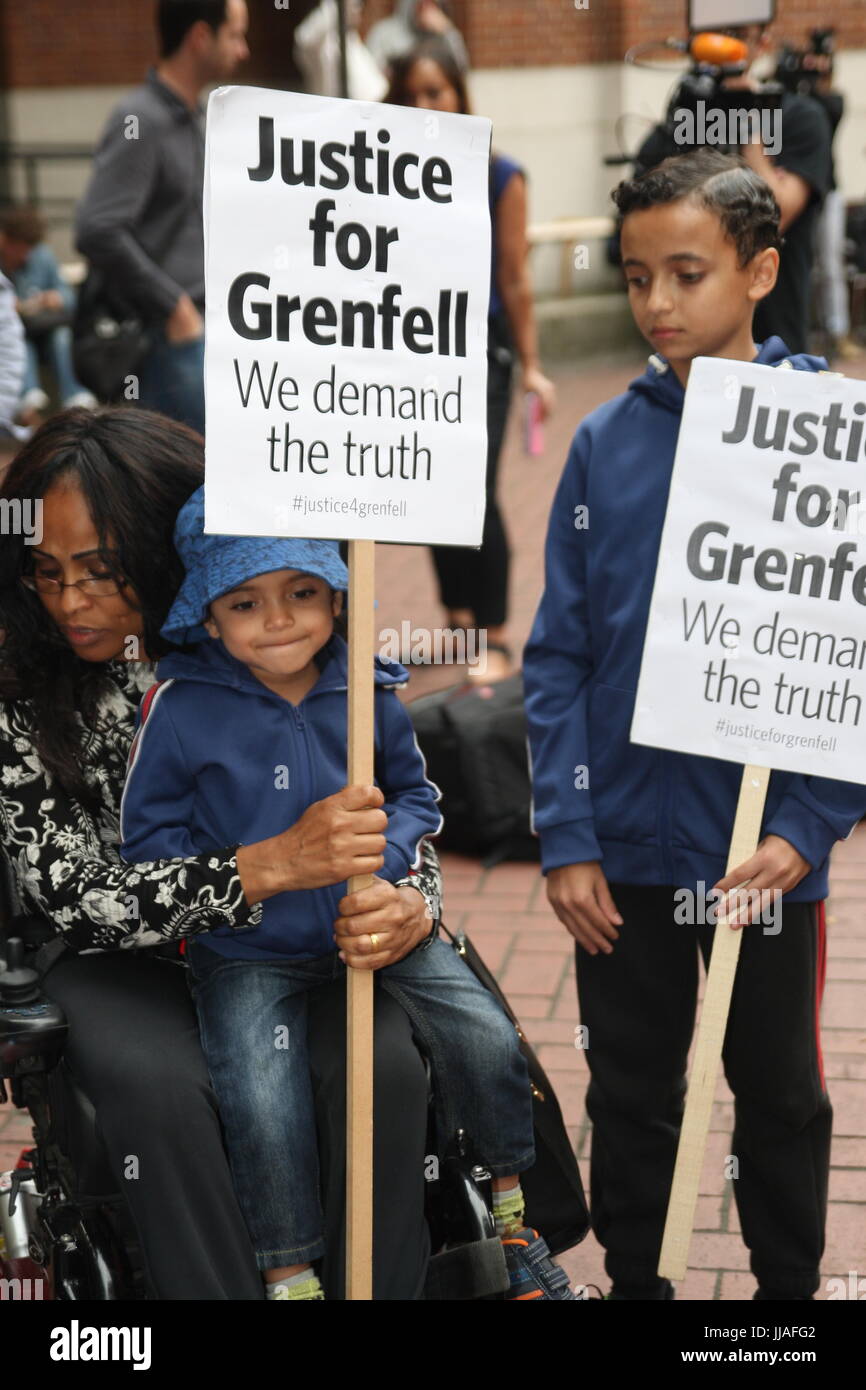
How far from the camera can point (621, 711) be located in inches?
104

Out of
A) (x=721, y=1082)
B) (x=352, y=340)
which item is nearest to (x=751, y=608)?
(x=352, y=340)

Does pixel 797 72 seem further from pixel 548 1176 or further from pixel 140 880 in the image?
pixel 140 880

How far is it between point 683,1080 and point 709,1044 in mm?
468

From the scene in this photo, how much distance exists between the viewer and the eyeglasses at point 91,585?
256 cm

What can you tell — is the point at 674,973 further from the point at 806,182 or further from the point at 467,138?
the point at 806,182

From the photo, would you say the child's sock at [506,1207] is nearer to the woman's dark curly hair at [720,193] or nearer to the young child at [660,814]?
the young child at [660,814]

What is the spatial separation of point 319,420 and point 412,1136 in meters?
0.96

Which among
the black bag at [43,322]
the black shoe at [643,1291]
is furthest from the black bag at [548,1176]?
the black bag at [43,322]

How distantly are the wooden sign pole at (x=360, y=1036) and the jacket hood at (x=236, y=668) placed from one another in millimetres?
226

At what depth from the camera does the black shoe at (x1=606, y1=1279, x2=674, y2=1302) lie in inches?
111

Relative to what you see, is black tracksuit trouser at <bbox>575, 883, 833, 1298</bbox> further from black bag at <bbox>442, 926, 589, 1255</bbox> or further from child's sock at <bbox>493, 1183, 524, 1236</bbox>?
child's sock at <bbox>493, 1183, 524, 1236</bbox>

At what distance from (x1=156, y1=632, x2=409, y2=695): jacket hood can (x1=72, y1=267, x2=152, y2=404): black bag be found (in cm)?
272

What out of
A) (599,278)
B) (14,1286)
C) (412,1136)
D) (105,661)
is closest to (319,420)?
(105,661)

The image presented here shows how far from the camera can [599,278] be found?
44.2 feet
